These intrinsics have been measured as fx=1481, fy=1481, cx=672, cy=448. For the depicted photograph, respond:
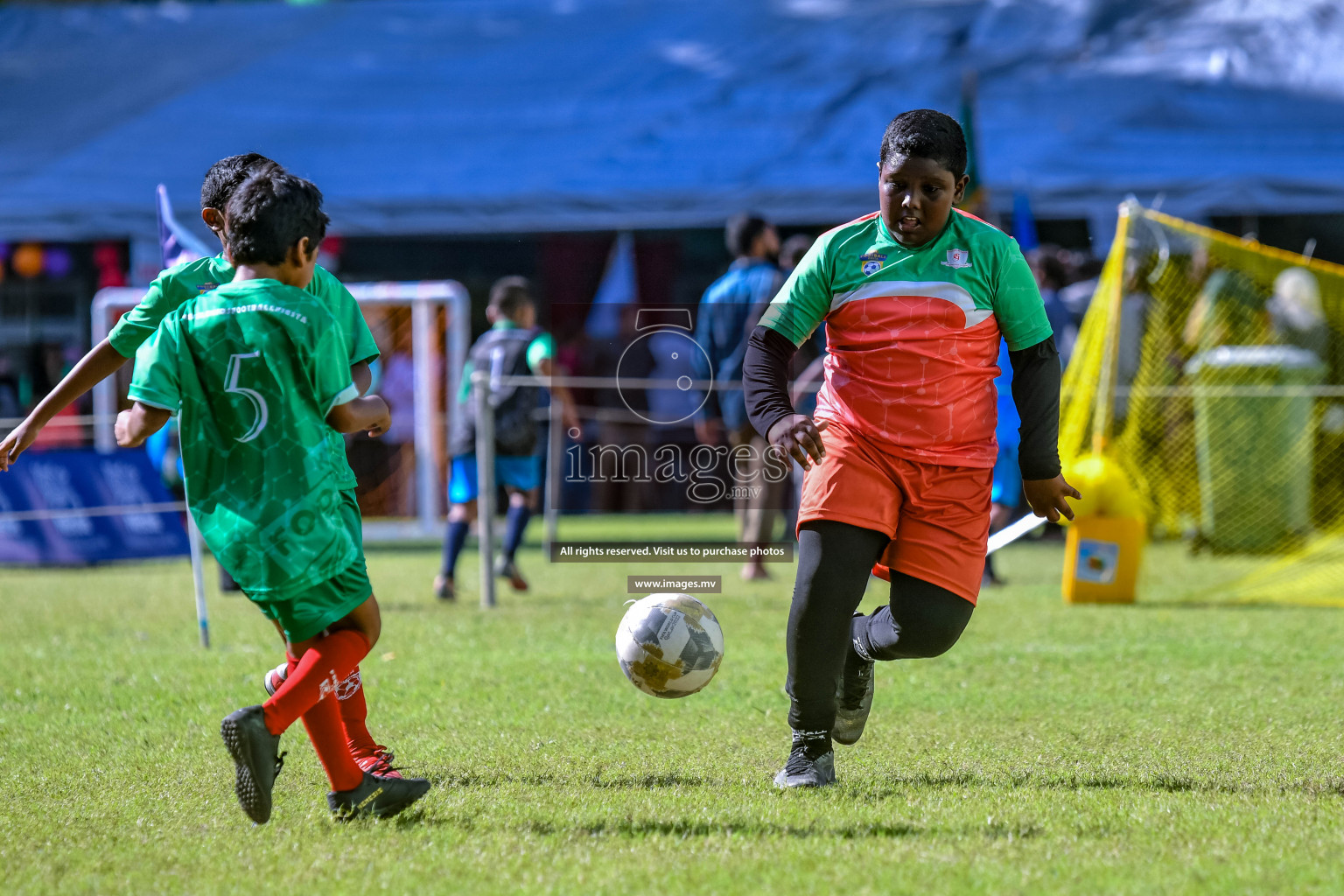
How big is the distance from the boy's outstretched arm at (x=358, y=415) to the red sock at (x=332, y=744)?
2.21 feet

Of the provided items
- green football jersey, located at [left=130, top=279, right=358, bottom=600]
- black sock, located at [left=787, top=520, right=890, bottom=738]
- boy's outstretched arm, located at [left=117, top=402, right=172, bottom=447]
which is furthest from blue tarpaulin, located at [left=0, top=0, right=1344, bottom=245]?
boy's outstretched arm, located at [left=117, top=402, right=172, bottom=447]

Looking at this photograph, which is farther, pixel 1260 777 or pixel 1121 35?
pixel 1121 35

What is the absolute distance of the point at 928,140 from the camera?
391 cm

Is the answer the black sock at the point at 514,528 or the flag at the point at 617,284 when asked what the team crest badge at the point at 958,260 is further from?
the flag at the point at 617,284

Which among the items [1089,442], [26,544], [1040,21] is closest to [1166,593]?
[1089,442]

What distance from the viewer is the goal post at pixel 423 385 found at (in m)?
13.3

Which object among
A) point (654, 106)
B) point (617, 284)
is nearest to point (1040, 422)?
point (617, 284)

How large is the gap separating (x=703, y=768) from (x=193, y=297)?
1.97 metres

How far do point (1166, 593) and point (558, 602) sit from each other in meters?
3.70

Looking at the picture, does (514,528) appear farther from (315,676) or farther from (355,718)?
(315,676)

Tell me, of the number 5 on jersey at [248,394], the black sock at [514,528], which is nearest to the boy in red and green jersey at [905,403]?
the number 5 on jersey at [248,394]

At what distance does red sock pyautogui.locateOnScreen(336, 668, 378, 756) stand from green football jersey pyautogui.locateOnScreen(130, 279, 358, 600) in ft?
1.80

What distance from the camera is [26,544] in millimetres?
11680

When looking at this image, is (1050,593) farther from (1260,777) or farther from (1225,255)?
(1260,777)
